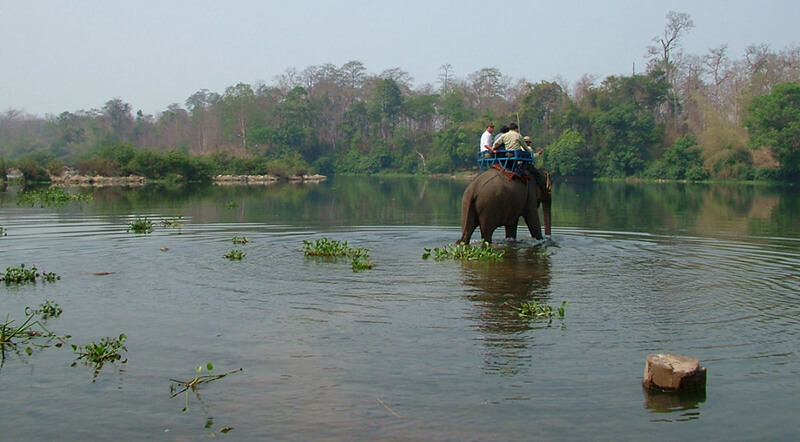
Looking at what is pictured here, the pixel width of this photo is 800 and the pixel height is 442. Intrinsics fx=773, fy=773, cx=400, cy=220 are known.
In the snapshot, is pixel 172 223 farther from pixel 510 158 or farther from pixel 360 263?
pixel 510 158

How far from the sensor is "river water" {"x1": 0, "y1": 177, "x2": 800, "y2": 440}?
6949mm

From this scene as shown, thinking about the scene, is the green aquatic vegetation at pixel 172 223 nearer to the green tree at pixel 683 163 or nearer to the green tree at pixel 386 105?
the green tree at pixel 683 163

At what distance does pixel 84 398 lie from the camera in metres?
7.49

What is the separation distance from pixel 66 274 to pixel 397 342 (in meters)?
7.65

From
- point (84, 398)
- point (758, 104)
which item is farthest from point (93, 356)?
point (758, 104)

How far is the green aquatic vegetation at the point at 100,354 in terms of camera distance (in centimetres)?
856

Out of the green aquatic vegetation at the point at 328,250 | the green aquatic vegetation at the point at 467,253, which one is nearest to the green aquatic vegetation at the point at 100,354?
the green aquatic vegetation at the point at 328,250

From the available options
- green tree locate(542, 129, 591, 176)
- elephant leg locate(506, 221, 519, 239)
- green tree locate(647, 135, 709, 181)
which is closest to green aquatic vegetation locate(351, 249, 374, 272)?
elephant leg locate(506, 221, 519, 239)

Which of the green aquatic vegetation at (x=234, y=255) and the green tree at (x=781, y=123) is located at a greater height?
the green tree at (x=781, y=123)

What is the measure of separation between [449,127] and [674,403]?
289 ft

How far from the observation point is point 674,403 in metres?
7.38

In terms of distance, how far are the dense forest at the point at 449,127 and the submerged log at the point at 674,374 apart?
26.4 metres

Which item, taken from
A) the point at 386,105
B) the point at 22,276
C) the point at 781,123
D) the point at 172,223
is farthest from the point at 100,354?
the point at 386,105

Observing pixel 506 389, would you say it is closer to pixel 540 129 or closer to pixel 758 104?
pixel 758 104
